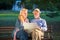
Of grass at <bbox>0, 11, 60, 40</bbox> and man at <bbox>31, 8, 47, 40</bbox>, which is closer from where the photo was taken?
man at <bbox>31, 8, 47, 40</bbox>

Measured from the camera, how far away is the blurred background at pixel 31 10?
14.3 ft

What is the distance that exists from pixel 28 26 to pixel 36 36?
0.25 meters

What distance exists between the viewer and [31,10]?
14.4ft

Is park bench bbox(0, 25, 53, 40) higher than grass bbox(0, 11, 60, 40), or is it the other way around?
grass bbox(0, 11, 60, 40)

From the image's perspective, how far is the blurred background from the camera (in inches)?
172

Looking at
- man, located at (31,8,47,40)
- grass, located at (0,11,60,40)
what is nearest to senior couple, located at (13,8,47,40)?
man, located at (31,8,47,40)

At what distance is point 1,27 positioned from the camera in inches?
174

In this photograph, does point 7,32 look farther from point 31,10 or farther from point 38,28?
point 38,28

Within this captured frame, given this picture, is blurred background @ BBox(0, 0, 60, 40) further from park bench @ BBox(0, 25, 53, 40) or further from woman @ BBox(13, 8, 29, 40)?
woman @ BBox(13, 8, 29, 40)

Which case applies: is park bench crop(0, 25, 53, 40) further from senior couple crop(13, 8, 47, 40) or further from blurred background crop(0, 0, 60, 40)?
senior couple crop(13, 8, 47, 40)

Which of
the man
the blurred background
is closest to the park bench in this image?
the blurred background

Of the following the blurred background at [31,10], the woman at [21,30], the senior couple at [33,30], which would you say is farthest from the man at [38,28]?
the blurred background at [31,10]

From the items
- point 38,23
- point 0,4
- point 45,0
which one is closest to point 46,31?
point 38,23

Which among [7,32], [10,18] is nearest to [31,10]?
[10,18]
